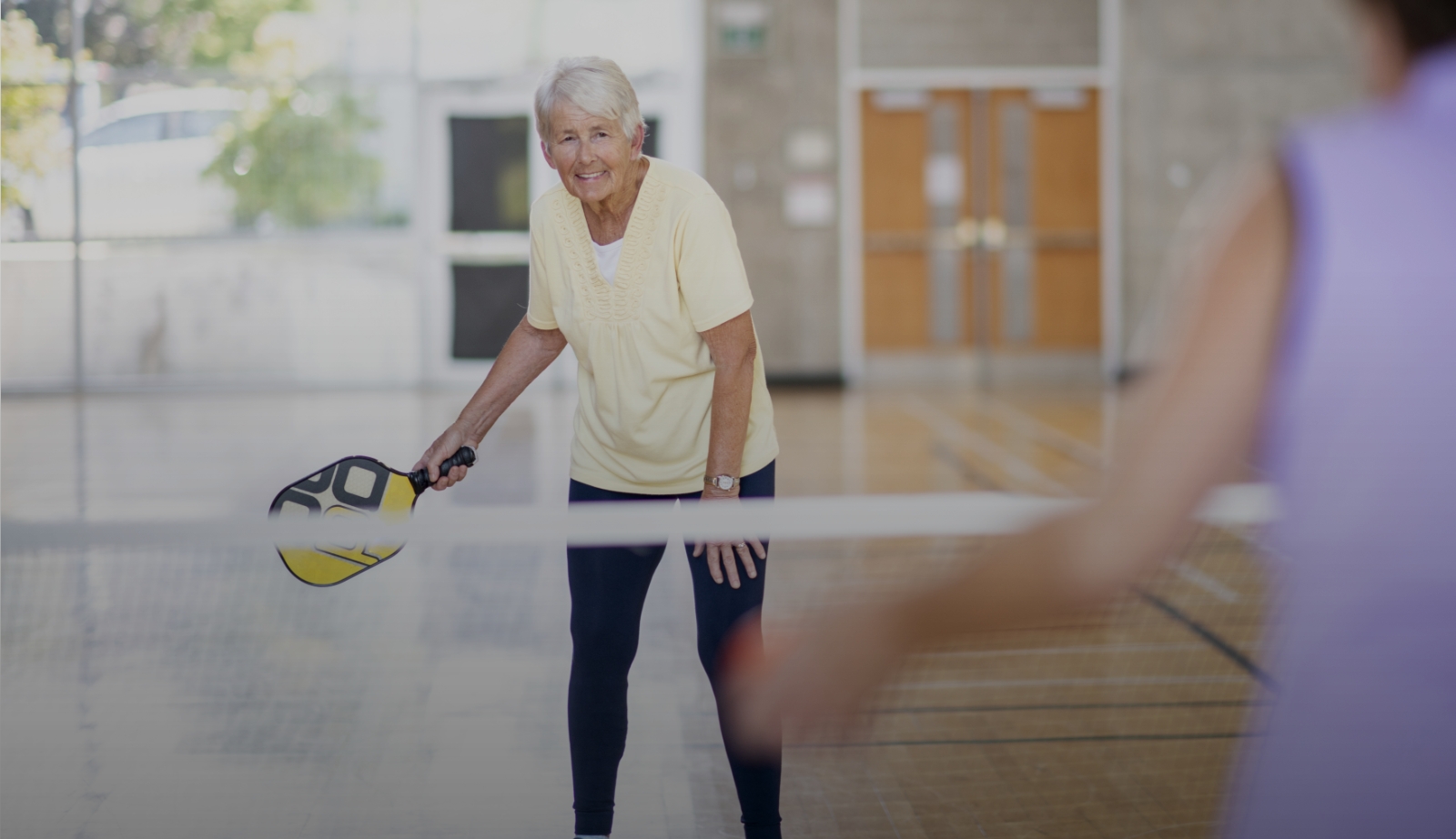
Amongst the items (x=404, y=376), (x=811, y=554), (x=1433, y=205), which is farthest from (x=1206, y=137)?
(x=1433, y=205)

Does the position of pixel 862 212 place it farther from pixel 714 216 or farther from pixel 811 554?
pixel 714 216

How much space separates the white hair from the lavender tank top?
5.07 feet

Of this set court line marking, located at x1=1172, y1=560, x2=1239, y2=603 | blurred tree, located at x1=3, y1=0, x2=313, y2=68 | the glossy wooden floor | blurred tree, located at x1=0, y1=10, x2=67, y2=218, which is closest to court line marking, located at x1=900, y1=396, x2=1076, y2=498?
court line marking, located at x1=1172, y1=560, x2=1239, y2=603

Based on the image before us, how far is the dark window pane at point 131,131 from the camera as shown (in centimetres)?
1385

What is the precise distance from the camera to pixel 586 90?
233 centimetres

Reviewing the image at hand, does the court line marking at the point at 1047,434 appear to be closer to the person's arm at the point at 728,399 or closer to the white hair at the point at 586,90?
the person's arm at the point at 728,399

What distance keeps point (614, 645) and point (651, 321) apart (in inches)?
25.1

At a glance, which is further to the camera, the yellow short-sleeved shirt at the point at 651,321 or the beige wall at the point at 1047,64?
the beige wall at the point at 1047,64

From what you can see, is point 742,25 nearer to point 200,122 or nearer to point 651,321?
point 200,122

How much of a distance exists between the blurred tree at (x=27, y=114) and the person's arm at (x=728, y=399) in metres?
13.5

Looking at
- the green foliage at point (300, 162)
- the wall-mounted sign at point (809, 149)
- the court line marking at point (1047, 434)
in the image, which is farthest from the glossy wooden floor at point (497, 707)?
the wall-mounted sign at point (809, 149)

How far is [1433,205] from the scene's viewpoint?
90 centimetres

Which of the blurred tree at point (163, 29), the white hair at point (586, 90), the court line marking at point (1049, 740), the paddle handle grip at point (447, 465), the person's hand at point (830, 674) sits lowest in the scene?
the court line marking at point (1049, 740)

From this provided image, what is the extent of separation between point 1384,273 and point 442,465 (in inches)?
77.5
